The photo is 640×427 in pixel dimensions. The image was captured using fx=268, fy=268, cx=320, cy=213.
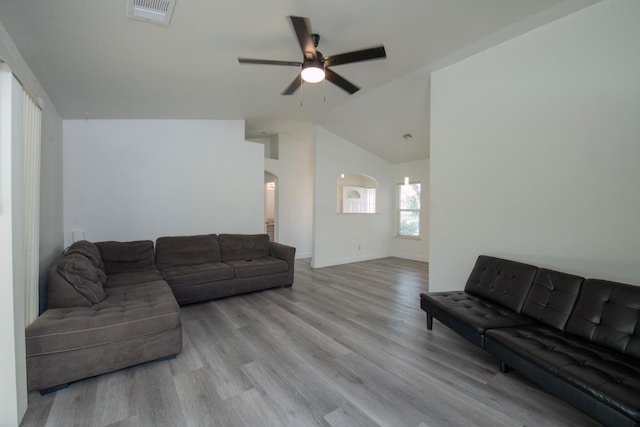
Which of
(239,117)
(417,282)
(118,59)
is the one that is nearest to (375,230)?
(417,282)

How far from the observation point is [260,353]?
8.29 ft

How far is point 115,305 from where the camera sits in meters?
2.52

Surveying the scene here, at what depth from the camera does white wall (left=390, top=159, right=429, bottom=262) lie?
6.89 metres

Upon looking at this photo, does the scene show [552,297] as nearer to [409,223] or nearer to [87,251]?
[87,251]

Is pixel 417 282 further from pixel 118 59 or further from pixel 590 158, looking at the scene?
pixel 118 59

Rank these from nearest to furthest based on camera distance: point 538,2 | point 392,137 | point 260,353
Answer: point 538,2 → point 260,353 → point 392,137

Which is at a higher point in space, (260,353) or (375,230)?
(375,230)

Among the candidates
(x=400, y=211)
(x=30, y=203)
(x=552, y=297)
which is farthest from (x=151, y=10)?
(x=400, y=211)

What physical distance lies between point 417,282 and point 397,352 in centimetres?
265

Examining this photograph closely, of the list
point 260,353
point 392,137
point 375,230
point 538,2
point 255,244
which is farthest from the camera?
point 375,230

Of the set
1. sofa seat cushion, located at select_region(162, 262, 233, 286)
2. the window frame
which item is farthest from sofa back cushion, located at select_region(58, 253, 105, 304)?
the window frame

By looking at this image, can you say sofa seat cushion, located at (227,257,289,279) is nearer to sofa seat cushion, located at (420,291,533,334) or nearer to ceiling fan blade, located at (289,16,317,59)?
sofa seat cushion, located at (420,291,533,334)

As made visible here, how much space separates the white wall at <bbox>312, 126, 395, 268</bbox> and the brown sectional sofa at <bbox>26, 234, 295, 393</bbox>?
2412 mm

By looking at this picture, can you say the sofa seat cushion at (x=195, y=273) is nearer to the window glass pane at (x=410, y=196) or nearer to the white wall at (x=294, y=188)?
the white wall at (x=294, y=188)
